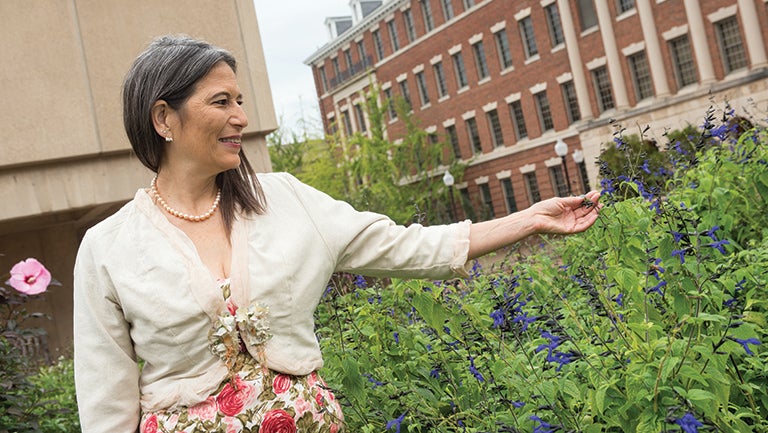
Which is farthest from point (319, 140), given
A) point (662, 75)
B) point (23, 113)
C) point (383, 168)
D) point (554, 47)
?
point (23, 113)

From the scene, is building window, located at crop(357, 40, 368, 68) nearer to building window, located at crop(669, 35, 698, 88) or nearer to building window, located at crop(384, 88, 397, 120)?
building window, located at crop(384, 88, 397, 120)

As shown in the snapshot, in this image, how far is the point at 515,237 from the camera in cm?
277

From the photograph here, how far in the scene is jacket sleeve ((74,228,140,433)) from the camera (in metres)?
2.60

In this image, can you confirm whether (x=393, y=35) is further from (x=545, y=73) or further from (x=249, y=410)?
(x=249, y=410)

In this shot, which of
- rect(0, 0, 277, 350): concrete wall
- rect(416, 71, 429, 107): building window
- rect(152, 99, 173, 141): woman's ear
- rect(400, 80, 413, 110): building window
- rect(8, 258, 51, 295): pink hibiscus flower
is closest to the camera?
rect(152, 99, 173, 141): woman's ear

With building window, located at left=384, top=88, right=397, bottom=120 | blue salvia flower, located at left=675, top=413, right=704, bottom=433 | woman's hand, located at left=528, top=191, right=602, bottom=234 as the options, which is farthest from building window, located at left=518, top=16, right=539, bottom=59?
blue salvia flower, located at left=675, top=413, right=704, bottom=433

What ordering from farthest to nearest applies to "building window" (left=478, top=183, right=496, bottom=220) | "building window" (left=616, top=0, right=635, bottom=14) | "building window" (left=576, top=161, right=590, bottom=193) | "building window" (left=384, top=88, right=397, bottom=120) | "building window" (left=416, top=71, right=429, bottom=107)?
"building window" (left=384, top=88, right=397, bottom=120) < "building window" (left=416, top=71, right=429, bottom=107) < "building window" (left=478, top=183, right=496, bottom=220) < "building window" (left=576, top=161, right=590, bottom=193) < "building window" (left=616, top=0, right=635, bottom=14)

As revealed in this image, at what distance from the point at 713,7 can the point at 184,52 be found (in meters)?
29.8

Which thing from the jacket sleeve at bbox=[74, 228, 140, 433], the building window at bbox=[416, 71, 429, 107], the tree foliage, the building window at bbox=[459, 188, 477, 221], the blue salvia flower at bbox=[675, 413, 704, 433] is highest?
the building window at bbox=[416, 71, 429, 107]

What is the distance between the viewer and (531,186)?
131 feet

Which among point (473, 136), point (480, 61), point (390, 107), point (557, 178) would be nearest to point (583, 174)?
point (557, 178)

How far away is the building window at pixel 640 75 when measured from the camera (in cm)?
3259

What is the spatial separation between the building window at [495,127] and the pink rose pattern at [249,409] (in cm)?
3904

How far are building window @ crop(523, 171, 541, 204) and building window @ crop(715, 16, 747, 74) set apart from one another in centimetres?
1130
